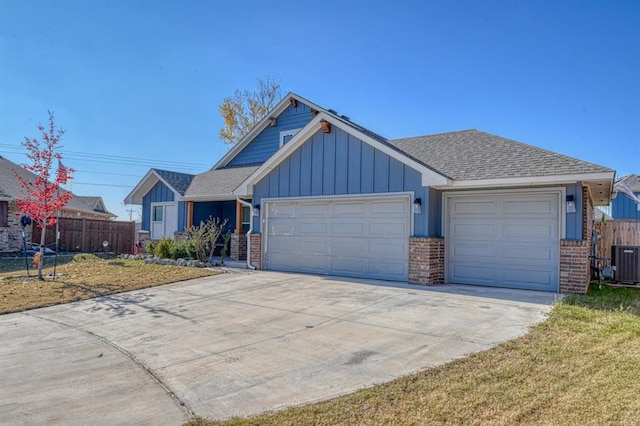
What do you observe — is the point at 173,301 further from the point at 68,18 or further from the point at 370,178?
the point at 68,18

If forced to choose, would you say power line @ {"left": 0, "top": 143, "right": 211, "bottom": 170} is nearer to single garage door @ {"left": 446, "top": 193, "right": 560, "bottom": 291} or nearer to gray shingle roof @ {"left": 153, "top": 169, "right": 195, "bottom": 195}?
gray shingle roof @ {"left": 153, "top": 169, "right": 195, "bottom": 195}

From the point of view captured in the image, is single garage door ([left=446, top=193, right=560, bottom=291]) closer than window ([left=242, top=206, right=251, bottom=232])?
Yes

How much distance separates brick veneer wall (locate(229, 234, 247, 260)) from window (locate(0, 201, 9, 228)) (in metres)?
12.8

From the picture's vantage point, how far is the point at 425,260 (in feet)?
33.6

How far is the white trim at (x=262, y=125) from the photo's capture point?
669 inches

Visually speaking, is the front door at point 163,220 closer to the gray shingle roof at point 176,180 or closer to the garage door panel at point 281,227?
the gray shingle roof at point 176,180

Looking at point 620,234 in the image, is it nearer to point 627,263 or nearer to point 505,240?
point 627,263

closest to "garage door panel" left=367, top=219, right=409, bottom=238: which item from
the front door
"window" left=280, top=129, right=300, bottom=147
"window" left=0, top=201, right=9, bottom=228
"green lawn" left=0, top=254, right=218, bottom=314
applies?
"green lawn" left=0, top=254, right=218, bottom=314

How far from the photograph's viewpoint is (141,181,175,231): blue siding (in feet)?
60.8

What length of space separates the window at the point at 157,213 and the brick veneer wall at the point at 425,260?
13.0 m

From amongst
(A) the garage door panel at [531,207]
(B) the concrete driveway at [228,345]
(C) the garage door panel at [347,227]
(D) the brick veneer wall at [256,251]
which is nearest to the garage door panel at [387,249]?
(C) the garage door panel at [347,227]

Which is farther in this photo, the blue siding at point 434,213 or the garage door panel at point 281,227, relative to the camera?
the garage door panel at point 281,227

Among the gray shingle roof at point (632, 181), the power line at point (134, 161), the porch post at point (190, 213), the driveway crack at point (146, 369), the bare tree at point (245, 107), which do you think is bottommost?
the driveway crack at point (146, 369)

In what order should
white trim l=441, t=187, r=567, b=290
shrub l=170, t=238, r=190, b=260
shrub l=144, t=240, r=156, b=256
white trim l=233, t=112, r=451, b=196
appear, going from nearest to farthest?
white trim l=441, t=187, r=567, b=290
white trim l=233, t=112, r=451, b=196
shrub l=170, t=238, r=190, b=260
shrub l=144, t=240, r=156, b=256
